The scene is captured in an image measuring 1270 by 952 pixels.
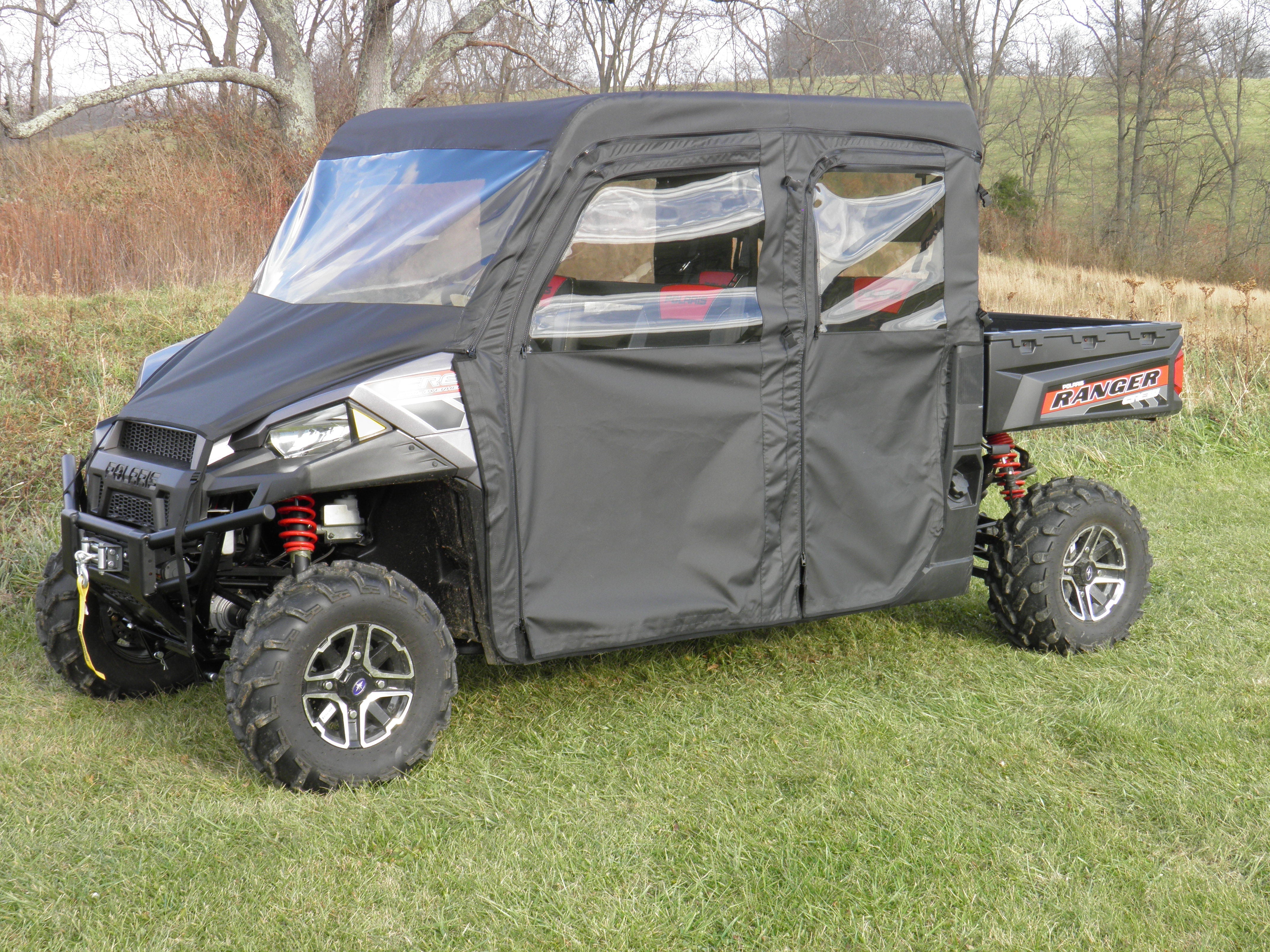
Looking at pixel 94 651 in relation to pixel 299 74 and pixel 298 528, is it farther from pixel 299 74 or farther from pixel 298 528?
pixel 299 74

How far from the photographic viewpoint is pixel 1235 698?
14.3 feet

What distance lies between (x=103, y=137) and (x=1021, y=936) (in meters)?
16.5

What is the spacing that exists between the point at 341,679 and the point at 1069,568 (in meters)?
3.17

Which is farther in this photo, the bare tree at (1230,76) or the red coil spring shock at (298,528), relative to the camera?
the bare tree at (1230,76)

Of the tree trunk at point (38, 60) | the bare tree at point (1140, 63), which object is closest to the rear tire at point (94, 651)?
the tree trunk at point (38, 60)

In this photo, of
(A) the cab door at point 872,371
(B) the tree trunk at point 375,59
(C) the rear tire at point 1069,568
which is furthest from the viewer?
(B) the tree trunk at point 375,59

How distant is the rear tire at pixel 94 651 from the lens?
418 centimetres

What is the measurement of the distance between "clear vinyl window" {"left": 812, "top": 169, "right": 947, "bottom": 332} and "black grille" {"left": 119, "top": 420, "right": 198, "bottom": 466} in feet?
7.13

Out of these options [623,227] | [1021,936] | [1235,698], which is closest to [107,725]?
[623,227]

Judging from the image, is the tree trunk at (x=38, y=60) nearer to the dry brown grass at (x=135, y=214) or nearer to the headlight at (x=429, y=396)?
the dry brown grass at (x=135, y=214)

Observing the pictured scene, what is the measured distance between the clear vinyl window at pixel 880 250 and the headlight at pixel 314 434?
1.72 m

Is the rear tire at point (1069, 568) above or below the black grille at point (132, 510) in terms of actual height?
below

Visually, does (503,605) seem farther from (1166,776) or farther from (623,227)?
(1166,776)

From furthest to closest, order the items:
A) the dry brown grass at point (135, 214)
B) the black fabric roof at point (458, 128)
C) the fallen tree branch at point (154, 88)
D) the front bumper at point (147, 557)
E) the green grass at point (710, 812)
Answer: the fallen tree branch at point (154, 88) → the dry brown grass at point (135, 214) → the black fabric roof at point (458, 128) → the front bumper at point (147, 557) → the green grass at point (710, 812)
